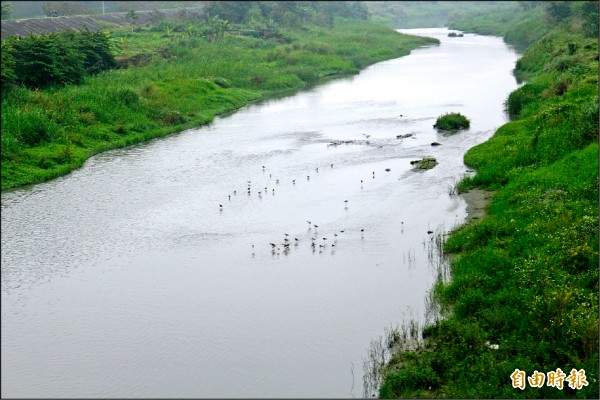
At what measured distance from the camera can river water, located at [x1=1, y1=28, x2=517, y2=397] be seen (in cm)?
1664

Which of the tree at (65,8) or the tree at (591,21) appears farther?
the tree at (65,8)

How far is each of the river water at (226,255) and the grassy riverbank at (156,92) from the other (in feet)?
5.77

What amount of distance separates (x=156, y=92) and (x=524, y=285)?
33.6 metres

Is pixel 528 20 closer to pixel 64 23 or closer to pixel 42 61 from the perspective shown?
pixel 64 23

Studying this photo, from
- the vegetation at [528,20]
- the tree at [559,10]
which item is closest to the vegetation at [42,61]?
the vegetation at [528,20]

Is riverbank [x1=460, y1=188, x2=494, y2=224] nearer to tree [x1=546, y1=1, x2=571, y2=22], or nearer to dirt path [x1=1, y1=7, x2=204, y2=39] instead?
dirt path [x1=1, y1=7, x2=204, y2=39]

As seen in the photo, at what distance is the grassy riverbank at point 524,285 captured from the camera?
14.6m

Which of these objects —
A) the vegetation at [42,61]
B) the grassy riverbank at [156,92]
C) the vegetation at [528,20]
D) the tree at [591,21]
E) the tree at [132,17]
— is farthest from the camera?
the tree at [132,17]

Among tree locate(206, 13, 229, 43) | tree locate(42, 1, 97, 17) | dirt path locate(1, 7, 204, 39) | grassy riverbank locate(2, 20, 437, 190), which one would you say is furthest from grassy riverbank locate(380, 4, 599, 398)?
tree locate(42, 1, 97, 17)

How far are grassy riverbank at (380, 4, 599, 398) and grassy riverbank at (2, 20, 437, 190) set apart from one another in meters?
20.0

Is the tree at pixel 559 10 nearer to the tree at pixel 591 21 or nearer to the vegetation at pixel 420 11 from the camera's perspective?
the tree at pixel 591 21

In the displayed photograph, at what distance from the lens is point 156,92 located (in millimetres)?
46344

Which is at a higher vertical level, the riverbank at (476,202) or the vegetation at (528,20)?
the vegetation at (528,20)

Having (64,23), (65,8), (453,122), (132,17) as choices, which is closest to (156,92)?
(453,122)
